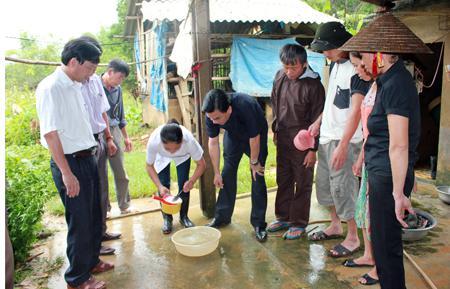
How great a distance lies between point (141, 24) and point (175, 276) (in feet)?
37.9

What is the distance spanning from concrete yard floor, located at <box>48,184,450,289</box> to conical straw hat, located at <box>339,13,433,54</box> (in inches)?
70.5

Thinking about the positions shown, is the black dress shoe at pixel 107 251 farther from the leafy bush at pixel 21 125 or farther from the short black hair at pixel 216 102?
the leafy bush at pixel 21 125

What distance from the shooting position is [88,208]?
2.79 meters

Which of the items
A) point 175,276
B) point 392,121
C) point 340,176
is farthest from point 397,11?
point 175,276

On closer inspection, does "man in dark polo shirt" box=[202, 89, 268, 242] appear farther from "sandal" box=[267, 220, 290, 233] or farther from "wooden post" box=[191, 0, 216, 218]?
"wooden post" box=[191, 0, 216, 218]

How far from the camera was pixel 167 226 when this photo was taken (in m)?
4.06

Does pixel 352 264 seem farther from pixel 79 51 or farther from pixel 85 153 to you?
pixel 79 51

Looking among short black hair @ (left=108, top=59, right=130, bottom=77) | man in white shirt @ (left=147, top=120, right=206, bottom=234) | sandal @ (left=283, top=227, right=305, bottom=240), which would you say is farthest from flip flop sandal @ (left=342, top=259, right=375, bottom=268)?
short black hair @ (left=108, top=59, right=130, bottom=77)

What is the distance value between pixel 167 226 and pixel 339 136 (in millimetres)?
2028

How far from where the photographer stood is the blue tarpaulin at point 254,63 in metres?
8.73

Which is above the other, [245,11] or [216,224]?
[245,11]

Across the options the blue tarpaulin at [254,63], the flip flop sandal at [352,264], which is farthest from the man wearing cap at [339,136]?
the blue tarpaulin at [254,63]

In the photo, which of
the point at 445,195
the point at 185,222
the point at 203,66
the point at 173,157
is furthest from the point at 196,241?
the point at 445,195

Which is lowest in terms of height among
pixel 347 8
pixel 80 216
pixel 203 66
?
pixel 80 216
